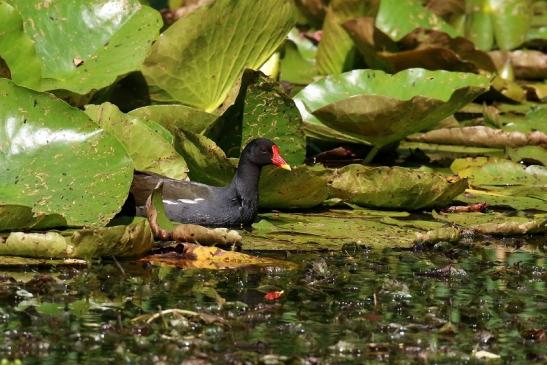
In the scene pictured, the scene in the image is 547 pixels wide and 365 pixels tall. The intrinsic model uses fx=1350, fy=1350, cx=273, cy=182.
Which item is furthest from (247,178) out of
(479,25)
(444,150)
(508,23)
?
(508,23)

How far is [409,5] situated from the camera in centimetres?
984

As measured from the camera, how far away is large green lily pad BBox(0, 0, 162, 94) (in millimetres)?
6820

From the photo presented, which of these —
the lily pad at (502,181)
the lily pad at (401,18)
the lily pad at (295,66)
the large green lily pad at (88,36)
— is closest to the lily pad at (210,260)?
the large green lily pad at (88,36)

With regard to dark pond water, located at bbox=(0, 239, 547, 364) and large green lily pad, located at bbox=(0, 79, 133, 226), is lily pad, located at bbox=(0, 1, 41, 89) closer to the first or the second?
large green lily pad, located at bbox=(0, 79, 133, 226)

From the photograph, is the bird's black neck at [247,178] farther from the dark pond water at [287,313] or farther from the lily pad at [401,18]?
the lily pad at [401,18]

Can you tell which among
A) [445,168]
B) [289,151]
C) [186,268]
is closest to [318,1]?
[445,168]

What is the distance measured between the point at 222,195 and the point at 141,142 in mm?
491

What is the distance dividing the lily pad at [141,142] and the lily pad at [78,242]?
1035 millimetres

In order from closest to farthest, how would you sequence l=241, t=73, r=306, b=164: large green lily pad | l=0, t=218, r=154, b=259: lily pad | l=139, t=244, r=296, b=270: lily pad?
l=0, t=218, r=154, b=259: lily pad
l=139, t=244, r=296, b=270: lily pad
l=241, t=73, r=306, b=164: large green lily pad

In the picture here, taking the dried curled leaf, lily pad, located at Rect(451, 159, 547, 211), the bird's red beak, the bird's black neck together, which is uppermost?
the bird's red beak

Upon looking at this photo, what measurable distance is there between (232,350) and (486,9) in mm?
7717

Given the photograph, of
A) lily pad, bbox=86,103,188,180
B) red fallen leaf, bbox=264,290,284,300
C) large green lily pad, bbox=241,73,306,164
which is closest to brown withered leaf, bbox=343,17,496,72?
large green lily pad, bbox=241,73,306,164

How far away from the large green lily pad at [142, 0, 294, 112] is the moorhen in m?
0.70

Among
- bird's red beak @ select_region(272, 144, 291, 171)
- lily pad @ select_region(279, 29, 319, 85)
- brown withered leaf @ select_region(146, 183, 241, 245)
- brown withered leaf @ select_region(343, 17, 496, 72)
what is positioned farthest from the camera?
lily pad @ select_region(279, 29, 319, 85)
